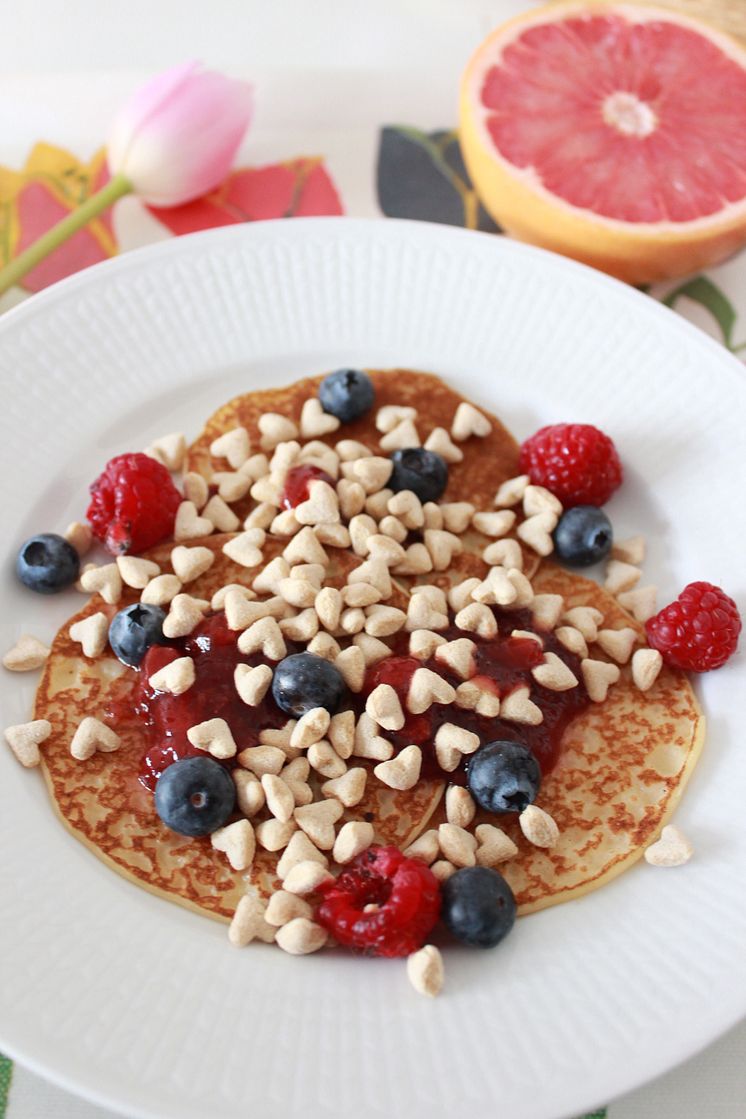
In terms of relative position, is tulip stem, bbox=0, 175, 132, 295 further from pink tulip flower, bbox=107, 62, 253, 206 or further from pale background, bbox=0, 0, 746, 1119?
pale background, bbox=0, 0, 746, 1119

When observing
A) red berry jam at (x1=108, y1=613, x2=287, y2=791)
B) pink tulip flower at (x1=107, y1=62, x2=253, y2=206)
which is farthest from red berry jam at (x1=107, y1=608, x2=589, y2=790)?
pink tulip flower at (x1=107, y1=62, x2=253, y2=206)

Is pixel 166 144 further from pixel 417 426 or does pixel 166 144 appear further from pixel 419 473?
pixel 419 473

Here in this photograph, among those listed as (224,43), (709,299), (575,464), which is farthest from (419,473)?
(224,43)

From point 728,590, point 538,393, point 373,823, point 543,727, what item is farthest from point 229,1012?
point 538,393

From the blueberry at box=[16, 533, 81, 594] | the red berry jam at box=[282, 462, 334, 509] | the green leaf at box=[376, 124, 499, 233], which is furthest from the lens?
the green leaf at box=[376, 124, 499, 233]

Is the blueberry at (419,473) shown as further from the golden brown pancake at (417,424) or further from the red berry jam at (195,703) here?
the red berry jam at (195,703)

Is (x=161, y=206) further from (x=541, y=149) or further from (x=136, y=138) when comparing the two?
(x=541, y=149)

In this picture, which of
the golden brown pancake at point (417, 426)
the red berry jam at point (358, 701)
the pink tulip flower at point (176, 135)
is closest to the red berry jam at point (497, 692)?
the red berry jam at point (358, 701)

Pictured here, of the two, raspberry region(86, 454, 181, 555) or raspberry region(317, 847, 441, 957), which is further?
raspberry region(86, 454, 181, 555)
